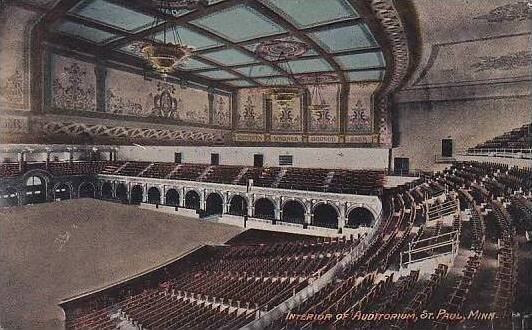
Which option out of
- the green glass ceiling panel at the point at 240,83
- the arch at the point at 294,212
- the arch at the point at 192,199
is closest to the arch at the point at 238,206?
the arch at the point at 192,199

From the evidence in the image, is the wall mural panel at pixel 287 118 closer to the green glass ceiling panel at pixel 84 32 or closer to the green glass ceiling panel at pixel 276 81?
Answer: the green glass ceiling panel at pixel 276 81

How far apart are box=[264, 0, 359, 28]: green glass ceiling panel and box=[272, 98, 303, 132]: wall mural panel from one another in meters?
1.59

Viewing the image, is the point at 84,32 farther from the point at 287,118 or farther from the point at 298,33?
the point at 287,118

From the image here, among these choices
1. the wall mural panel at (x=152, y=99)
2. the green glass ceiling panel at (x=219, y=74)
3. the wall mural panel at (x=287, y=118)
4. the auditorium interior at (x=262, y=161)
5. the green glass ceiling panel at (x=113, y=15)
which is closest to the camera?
the auditorium interior at (x=262, y=161)

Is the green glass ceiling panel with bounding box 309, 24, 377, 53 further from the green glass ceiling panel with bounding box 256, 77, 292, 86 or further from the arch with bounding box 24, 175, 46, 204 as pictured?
the arch with bounding box 24, 175, 46, 204

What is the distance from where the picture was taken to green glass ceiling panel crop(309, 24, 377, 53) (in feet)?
14.3

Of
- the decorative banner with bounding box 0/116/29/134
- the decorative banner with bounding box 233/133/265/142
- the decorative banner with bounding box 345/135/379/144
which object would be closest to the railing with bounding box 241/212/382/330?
the decorative banner with bounding box 345/135/379/144

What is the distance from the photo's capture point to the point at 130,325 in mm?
3545

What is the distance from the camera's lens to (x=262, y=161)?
5.66 meters

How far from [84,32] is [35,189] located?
2.19m

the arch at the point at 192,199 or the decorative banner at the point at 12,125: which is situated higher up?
the decorative banner at the point at 12,125

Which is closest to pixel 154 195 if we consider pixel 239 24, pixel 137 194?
pixel 137 194

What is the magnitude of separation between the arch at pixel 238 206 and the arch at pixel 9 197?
336 cm

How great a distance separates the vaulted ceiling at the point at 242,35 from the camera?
149 inches
